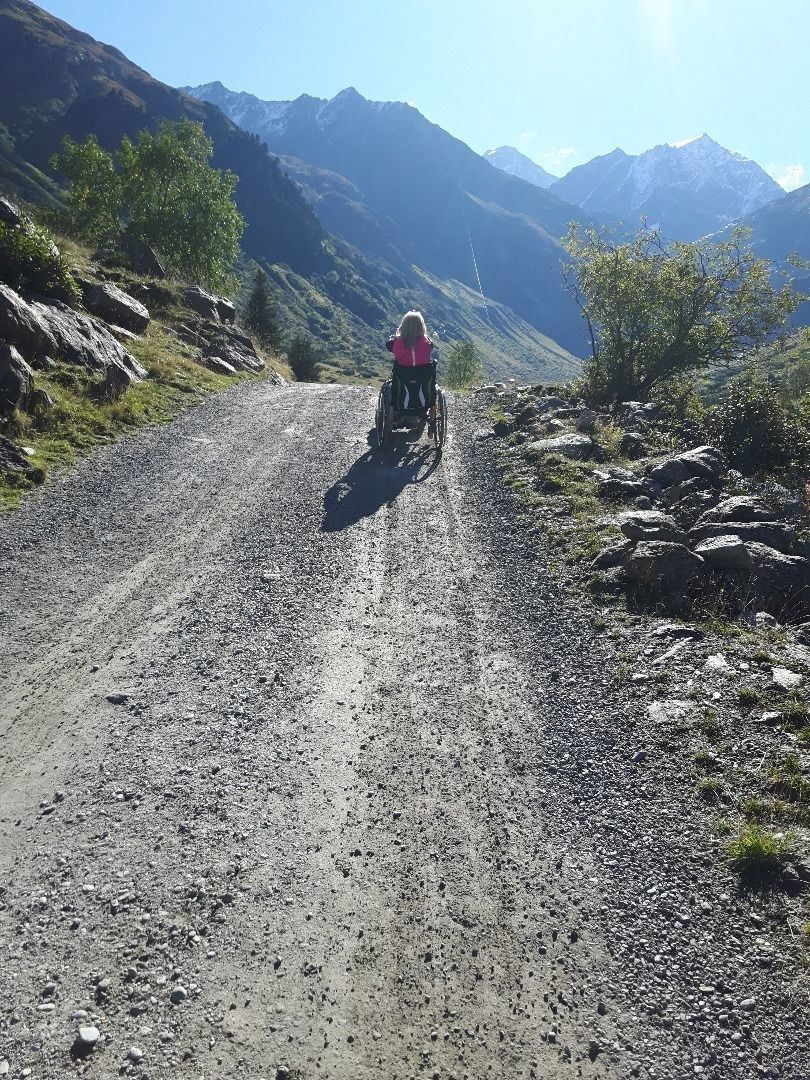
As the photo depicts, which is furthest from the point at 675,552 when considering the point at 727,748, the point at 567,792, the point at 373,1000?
the point at 373,1000

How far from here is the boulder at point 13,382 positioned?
11.4m

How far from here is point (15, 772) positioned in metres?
4.53

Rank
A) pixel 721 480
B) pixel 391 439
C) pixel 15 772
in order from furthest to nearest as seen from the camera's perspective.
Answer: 1. pixel 391 439
2. pixel 721 480
3. pixel 15 772

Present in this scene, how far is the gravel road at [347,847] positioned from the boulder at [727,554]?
1894 millimetres

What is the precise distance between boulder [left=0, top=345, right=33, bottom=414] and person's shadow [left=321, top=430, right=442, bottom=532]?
6.13m

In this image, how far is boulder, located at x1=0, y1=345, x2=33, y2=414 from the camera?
11.4 metres

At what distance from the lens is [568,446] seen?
1388 cm

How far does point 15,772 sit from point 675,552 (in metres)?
7.08

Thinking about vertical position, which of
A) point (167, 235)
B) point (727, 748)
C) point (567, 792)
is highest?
point (167, 235)

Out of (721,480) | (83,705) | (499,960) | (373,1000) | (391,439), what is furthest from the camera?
(391,439)

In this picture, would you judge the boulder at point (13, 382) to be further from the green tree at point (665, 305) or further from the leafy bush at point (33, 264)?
the green tree at point (665, 305)

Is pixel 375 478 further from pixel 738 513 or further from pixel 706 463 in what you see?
pixel 738 513

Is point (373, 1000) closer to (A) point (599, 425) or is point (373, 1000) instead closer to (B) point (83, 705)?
(B) point (83, 705)

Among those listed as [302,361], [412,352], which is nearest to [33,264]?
[412,352]
